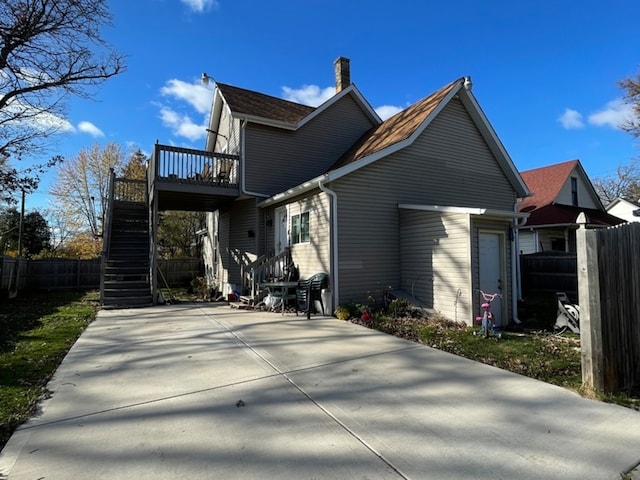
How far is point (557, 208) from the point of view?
18.6m

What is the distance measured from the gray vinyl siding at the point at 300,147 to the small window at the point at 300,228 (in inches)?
89.3

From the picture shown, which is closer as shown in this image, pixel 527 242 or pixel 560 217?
pixel 560 217

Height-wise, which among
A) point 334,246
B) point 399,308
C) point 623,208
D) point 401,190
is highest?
point 623,208

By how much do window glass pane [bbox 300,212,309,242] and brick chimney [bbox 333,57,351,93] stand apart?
7270mm

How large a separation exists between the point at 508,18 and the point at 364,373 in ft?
39.6

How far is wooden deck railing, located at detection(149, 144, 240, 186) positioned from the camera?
37.9 feet

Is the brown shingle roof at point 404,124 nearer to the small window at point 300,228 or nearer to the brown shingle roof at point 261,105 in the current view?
the small window at point 300,228

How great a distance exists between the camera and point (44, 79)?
12133 mm

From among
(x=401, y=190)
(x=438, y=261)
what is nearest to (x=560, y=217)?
(x=401, y=190)

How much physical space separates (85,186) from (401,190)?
29.2 metres

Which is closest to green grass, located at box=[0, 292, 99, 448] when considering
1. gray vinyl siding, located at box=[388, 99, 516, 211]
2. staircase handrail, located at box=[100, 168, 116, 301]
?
staircase handrail, located at box=[100, 168, 116, 301]

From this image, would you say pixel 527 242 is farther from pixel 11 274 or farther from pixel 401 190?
pixel 11 274

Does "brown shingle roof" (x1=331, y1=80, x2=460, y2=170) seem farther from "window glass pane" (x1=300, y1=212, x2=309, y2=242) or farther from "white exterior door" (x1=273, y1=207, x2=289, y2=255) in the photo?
"white exterior door" (x1=273, y1=207, x2=289, y2=255)

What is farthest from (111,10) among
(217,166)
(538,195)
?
(538,195)
